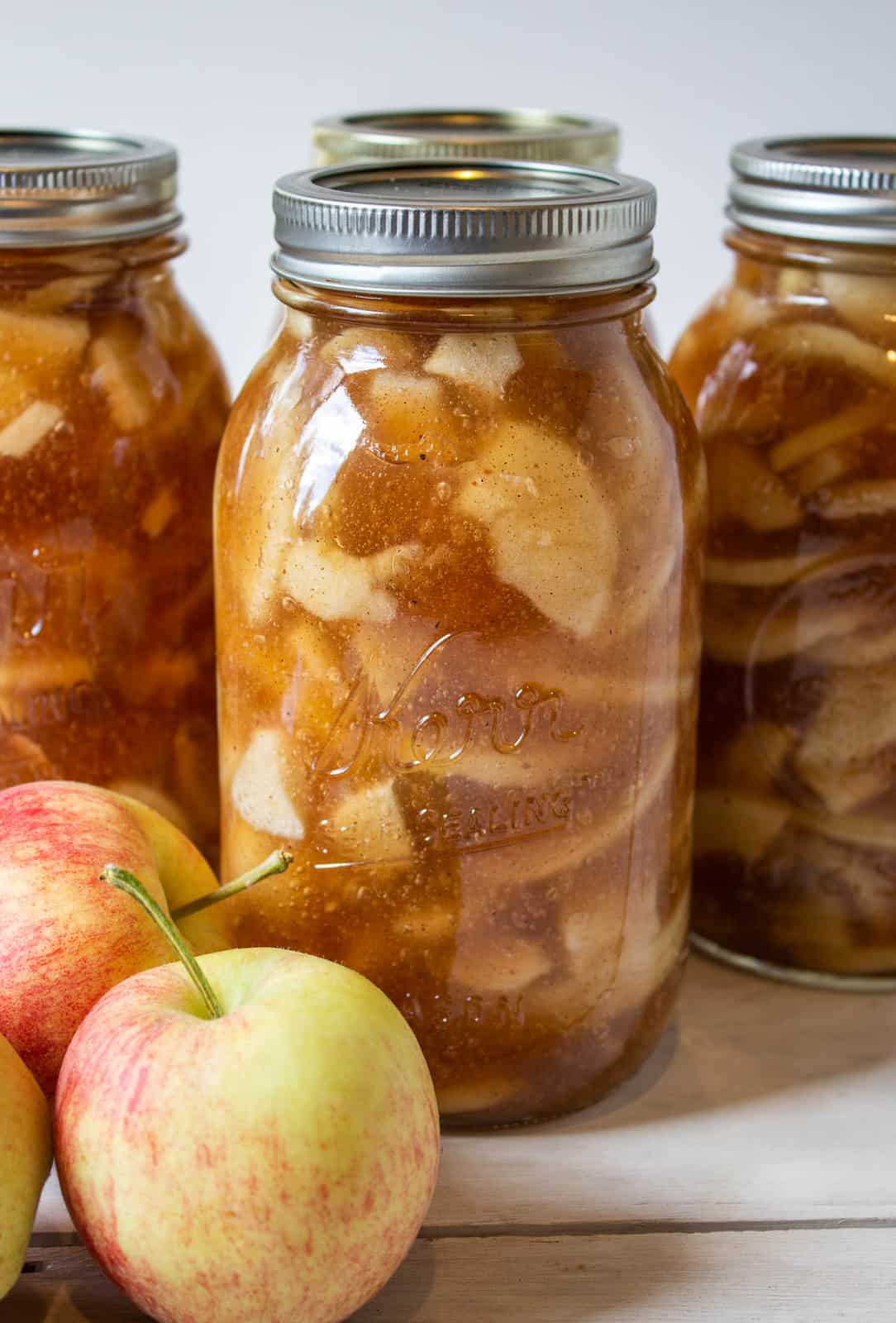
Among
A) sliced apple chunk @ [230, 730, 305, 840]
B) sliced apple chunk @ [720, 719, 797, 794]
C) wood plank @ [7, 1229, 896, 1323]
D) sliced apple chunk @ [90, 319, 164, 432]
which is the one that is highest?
sliced apple chunk @ [90, 319, 164, 432]

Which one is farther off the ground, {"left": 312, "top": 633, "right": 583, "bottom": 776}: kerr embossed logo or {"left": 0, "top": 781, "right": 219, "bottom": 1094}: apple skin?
{"left": 312, "top": 633, "right": 583, "bottom": 776}: kerr embossed logo

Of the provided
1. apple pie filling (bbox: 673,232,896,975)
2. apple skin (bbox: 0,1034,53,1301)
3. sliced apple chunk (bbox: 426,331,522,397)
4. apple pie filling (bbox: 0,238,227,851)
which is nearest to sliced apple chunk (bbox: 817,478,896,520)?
apple pie filling (bbox: 673,232,896,975)

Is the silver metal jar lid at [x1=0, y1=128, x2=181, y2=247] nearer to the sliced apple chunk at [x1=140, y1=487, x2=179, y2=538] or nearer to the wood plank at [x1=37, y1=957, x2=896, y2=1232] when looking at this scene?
the sliced apple chunk at [x1=140, y1=487, x2=179, y2=538]

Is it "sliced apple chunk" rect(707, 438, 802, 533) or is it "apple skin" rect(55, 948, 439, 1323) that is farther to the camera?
"sliced apple chunk" rect(707, 438, 802, 533)

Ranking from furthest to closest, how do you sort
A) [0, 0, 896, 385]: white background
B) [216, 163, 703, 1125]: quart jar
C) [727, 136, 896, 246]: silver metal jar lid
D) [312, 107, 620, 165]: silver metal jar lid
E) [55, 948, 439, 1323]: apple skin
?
[0, 0, 896, 385]: white background → [312, 107, 620, 165]: silver metal jar lid → [727, 136, 896, 246]: silver metal jar lid → [216, 163, 703, 1125]: quart jar → [55, 948, 439, 1323]: apple skin

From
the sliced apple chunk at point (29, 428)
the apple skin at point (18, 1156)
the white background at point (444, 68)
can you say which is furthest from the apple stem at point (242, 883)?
the white background at point (444, 68)

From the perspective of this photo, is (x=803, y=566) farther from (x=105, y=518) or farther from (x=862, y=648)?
(x=105, y=518)
